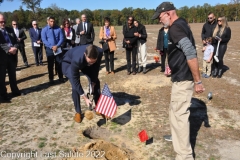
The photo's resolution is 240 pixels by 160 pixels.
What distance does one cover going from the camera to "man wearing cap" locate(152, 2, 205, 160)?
115 inches

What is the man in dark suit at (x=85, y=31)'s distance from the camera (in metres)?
8.65

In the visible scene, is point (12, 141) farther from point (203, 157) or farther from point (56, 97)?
point (203, 157)

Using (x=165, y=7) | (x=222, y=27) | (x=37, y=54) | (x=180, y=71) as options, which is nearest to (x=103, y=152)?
(x=180, y=71)

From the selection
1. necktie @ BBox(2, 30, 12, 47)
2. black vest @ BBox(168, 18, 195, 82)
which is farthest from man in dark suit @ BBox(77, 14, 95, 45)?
black vest @ BBox(168, 18, 195, 82)

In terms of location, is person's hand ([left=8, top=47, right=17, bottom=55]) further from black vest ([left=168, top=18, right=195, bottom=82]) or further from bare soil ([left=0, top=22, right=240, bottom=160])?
black vest ([left=168, top=18, right=195, bottom=82])

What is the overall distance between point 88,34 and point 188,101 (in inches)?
248

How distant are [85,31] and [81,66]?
16.2ft

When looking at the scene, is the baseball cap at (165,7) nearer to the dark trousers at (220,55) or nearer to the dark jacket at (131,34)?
the dark jacket at (131,34)

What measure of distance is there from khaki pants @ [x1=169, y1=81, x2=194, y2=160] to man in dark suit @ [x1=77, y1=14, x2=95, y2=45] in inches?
239

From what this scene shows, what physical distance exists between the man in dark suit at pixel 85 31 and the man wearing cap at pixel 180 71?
5.86 meters

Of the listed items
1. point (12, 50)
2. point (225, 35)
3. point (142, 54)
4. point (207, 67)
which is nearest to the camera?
point (12, 50)

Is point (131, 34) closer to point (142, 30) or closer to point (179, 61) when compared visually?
point (142, 30)

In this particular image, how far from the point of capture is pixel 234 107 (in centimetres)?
540

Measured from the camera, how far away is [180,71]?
312 centimetres
